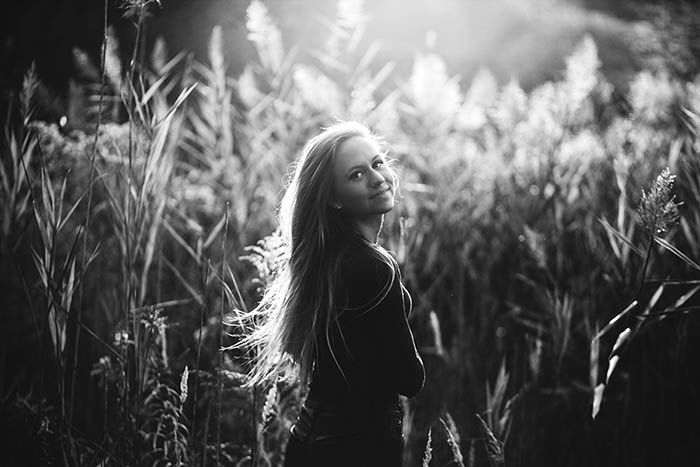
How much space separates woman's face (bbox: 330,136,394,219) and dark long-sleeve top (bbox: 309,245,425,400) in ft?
0.33

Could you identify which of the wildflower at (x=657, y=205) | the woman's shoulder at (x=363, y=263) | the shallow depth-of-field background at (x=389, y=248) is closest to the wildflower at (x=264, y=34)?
the shallow depth-of-field background at (x=389, y=248)

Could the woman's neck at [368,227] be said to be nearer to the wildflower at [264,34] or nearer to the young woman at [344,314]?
the young woman at [344,314]

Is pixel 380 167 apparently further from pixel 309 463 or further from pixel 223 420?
pixel 223 420

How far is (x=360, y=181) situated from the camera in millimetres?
1409

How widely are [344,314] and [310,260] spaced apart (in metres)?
0.15

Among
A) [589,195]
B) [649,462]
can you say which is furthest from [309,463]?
[589,195]

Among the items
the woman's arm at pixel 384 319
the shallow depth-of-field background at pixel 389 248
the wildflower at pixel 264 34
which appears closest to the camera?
the woman's arm at pixel 384 319

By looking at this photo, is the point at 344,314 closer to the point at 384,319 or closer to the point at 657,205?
the point at 384,319

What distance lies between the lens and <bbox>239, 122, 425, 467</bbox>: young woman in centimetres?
132

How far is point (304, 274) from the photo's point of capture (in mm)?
1413

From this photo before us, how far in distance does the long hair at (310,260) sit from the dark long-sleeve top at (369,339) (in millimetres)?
27

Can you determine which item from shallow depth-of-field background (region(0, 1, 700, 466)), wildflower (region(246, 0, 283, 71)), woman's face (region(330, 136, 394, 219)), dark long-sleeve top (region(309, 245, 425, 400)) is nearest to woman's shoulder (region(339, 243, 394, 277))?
dark long-sleeve top (region(309, 245, 425, 400))

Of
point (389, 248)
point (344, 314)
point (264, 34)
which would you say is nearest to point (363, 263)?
point (344, 314)

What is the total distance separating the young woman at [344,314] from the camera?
4.33 feet
